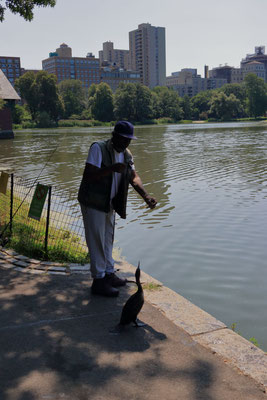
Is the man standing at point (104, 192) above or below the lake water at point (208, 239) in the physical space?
above

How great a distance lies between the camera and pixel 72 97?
436 feet

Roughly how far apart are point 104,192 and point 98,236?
488 mm

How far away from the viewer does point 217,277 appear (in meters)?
6.71

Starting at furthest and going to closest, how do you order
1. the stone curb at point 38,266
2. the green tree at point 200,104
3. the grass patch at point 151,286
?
the green tree at point 200,104
the stone curb at point 38,266
the grass patch at point 151,286

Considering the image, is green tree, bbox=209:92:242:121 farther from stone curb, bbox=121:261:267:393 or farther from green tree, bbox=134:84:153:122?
stone curb, bbox=121:261:267:393

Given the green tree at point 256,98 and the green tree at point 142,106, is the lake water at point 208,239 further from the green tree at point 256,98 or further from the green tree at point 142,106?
the green tree at point 256,98

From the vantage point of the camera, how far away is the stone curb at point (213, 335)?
344 centimetres

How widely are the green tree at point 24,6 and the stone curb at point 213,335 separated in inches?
417

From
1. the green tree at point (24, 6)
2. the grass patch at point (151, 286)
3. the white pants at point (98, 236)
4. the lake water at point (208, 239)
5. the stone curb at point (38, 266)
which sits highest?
the green tree at point (24, 6)

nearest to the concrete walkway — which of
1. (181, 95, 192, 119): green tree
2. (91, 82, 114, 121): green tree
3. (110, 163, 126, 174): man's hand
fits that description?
(110, 163, 126, 174): man's hand

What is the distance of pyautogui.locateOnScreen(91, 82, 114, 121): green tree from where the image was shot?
117m

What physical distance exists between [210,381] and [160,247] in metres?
5.12

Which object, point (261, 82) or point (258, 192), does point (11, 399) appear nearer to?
point (258, 192)

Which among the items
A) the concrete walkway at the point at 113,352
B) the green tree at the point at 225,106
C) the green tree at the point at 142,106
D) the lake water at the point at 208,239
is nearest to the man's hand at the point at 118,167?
the lake water at the point at 208,239
